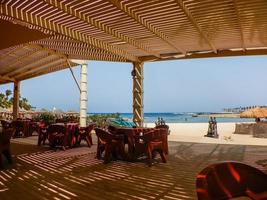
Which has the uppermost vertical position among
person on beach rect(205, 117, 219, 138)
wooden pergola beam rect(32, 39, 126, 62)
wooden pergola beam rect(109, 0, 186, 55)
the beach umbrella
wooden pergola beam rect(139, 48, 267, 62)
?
wooden pergola beam rect(32, 39, 126, 62)

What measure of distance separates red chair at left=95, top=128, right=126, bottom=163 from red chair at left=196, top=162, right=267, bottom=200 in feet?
14.8

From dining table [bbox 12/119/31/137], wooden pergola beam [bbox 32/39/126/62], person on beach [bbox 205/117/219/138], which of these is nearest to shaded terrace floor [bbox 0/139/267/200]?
wooden pergola beam [bbox 32/39/126/62]

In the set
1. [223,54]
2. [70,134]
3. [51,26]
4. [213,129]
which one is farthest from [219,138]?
[51,26]

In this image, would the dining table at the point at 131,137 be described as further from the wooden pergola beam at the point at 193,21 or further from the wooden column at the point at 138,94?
the wooden column at the point at 138,94

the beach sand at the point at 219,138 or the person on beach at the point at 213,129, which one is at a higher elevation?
the person on beach at the point at 213,129

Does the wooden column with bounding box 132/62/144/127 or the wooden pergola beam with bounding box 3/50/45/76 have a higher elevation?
the wooden pergola beam with bounding box 3/50/45/76

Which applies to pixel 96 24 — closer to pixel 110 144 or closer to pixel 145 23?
pixel 145 23

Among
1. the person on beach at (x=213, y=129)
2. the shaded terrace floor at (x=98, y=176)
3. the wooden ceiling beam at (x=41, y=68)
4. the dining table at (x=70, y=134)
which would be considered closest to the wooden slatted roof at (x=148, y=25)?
the dining table at (x=70, y=134)

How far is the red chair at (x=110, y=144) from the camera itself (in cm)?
604

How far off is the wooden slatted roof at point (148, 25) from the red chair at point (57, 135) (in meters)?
2.43

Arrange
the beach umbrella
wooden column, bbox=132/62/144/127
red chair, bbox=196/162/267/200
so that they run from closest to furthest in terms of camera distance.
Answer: red chair, bbox=196/162/267/200, wooden column, bbox=132/62/144/127, the beach umbrella

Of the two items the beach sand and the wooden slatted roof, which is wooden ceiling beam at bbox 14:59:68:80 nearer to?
the wooden slatted roof

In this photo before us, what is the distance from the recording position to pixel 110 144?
606 centimetres

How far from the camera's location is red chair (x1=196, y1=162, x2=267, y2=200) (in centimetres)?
160
